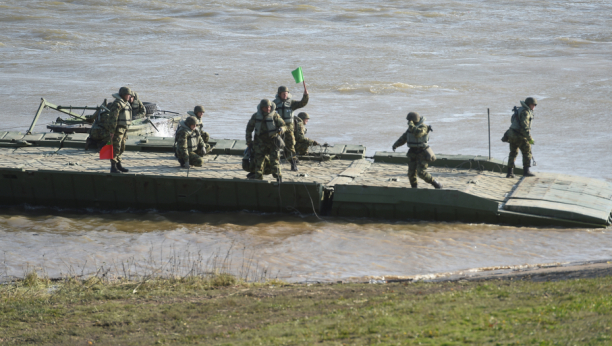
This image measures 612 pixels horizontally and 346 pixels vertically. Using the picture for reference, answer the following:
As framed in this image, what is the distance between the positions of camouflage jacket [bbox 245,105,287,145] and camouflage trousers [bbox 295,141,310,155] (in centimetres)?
177

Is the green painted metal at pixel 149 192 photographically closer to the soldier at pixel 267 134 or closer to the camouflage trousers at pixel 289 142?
the soldier at pixel 267 134

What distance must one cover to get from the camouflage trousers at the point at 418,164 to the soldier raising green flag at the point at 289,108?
230 centimetres

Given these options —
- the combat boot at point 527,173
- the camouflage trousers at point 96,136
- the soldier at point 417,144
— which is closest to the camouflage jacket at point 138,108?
the camouflage trousers at point 96,136

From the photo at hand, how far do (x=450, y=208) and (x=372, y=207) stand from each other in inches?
52.6

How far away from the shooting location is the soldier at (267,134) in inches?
480

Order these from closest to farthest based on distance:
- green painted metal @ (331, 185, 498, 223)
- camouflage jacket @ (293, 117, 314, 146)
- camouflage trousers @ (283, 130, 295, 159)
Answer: green painted metal @ (331, 185, 498, 223) → camouflage trousers @ (283, 130, 295, 159) → camouflage jacket @ (293, 117, 314, 146)

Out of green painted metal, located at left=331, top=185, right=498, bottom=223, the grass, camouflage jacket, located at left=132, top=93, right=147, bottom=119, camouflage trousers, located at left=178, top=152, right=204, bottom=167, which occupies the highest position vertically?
camouflage jacket, located at left=132, top=93, right=147, bottom=119

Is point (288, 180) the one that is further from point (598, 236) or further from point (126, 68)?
point (126, 68)

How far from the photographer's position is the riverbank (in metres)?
6.17

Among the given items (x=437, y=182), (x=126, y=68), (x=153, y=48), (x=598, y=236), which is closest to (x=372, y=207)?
(x=437, y=182)

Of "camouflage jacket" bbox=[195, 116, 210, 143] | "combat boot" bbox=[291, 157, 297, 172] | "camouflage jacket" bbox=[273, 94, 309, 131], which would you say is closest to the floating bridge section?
"combat boot" bbox=[291, 157, 297, 172]

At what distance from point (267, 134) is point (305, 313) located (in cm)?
540

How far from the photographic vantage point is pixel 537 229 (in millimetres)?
11805

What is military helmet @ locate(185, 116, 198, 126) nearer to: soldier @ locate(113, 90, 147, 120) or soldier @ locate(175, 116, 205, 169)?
soldier @ locate(175, 116, 205, 169)
